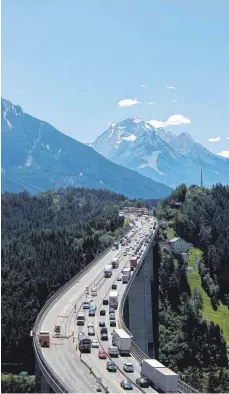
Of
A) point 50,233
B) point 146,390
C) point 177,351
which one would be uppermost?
point 50,233

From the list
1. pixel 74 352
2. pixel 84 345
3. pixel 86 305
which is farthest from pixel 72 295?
pixel 74 352

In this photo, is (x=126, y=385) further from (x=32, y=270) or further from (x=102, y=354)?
(x=32, y=270)

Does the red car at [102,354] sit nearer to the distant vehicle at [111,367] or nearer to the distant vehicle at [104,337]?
the distant vehicle at [111,367]

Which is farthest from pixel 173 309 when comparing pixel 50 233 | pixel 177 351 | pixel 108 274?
pixel 50 233

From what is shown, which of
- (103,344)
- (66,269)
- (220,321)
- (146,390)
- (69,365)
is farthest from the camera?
(66,269)

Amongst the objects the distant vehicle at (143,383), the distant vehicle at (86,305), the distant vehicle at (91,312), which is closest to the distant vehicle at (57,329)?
the distant vehicle at (91,312)

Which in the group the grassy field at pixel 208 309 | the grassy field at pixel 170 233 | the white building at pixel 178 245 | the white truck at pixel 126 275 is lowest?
the grassy field at pixel 208 309

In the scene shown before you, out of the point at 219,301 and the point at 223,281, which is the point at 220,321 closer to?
the point at 219,301
